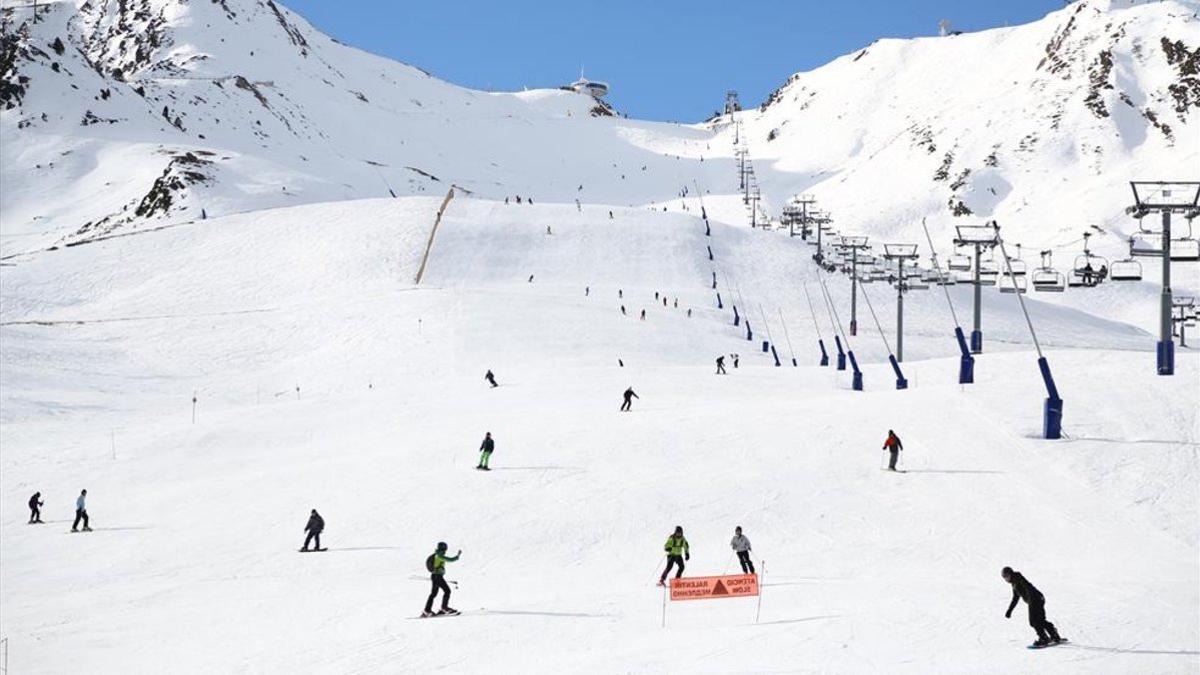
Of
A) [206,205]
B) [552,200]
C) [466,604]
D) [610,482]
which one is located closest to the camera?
[466,604]

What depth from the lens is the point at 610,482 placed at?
1117 inches

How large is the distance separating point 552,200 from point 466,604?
138830 millimetres

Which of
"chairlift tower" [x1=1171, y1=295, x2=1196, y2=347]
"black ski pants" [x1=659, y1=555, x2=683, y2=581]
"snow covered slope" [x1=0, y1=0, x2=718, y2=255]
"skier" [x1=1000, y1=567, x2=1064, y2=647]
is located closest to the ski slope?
"skier" [x1=1000, y1=567, x2=1064, y2=647]

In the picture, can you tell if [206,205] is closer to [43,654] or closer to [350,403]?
[350,403]

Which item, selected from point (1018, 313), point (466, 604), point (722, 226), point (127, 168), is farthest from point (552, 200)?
point (466, 604)

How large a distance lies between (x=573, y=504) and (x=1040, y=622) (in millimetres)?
12627

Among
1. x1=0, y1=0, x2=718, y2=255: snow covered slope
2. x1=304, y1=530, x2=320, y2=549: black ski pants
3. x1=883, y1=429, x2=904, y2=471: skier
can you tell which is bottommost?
x1=304, y1=530, x2=320, y2=549: black ski pants

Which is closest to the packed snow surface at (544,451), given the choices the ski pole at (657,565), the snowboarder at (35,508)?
the ski pole at (657,565)

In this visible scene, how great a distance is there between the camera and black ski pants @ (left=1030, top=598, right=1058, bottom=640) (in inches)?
614

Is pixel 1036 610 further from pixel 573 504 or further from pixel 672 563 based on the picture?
pixel 573 504

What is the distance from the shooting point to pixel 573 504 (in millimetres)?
26703

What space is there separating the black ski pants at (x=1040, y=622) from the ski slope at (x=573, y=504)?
254 millimetres

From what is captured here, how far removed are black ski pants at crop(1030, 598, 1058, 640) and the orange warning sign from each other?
166 inches

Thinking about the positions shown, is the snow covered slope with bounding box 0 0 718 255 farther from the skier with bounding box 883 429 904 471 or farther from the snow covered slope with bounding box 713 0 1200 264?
the skier with bounding box 883 429 904 471
